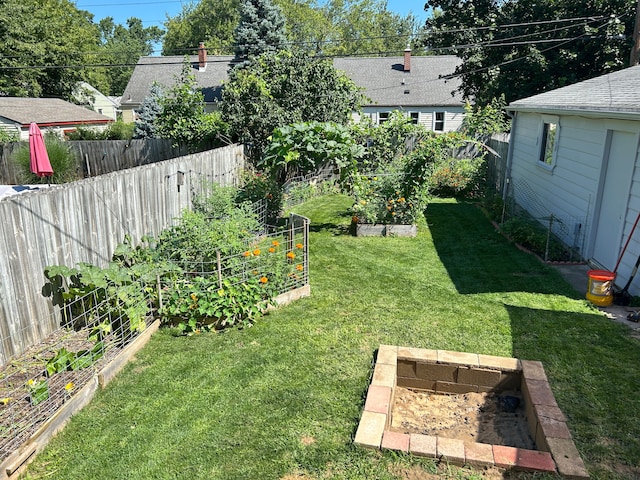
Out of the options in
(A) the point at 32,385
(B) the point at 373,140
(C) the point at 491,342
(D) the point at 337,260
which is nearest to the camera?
(A) the point at 32,385

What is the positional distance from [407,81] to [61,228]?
28.2 metres

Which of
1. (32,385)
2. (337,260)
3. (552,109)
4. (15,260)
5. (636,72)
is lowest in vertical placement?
(337,260)

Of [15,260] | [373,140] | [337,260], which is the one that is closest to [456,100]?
[373,140]

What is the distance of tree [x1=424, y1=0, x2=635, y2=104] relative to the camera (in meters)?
15.5

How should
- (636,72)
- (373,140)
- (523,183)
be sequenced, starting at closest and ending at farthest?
(636,72)
(523,183)
(373,140)

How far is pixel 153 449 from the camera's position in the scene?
357 centimetres

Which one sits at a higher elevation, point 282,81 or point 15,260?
point 282,81

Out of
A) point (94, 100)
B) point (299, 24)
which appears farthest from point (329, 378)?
point (94, 100)

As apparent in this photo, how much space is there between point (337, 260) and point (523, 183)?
242 inches

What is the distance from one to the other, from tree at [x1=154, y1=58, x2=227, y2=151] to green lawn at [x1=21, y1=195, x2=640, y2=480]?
23.5 feet

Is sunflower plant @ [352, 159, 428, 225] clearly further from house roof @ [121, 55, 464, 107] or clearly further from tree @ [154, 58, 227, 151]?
house roof @ [121, 55, 464, 107]

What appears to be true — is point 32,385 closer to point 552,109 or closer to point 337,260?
point 337,260

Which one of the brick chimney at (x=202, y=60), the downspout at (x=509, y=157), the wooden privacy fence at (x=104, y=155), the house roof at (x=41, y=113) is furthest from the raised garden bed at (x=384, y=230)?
the brick chimney at (x=202, y=60)

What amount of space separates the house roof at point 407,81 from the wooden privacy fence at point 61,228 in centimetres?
2419
